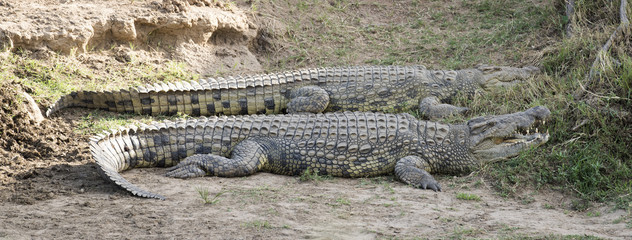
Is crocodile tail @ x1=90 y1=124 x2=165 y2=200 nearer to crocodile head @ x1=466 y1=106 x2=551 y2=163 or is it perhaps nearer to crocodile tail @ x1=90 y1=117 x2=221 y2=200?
crocodile tail @ x1=90 y1=117 x2=221 y2=200

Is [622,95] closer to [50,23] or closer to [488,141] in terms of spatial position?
[488,141]

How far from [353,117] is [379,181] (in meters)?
0.77

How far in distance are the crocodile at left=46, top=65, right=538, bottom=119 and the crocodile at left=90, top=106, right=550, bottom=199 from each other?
1352 millimetres

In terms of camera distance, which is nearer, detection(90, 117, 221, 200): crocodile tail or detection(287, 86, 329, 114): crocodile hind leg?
detection(90, 117, 221, 200): crocodile tail

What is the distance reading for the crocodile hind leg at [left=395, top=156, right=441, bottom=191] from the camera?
16.9ft

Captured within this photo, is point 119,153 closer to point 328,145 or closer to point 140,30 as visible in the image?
point 328,145

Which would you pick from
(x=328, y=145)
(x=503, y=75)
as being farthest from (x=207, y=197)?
(x=503, y=75)

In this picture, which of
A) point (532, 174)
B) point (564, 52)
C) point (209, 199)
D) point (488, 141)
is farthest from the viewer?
point (564, 52)

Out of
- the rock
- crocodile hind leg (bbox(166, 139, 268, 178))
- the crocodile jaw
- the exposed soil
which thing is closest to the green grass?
the exposed soil

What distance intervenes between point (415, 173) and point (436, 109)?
6.53 ft

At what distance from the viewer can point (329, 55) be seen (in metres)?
9.15

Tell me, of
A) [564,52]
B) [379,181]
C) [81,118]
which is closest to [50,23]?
[81,118]

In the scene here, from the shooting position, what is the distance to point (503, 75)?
770cm

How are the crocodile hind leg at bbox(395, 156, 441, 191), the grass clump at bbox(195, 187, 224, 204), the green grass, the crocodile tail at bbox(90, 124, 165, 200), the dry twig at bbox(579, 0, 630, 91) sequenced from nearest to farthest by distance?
the grass clump at bbox(195, 187, 224, 204) → the crocodile tail at bbox(90, 124, 165, 200) → the green grass → the crocodile hind leg at bbox(395, 156, 441, 191) → the dry twig at bbox(579, 0, 630, 91)
